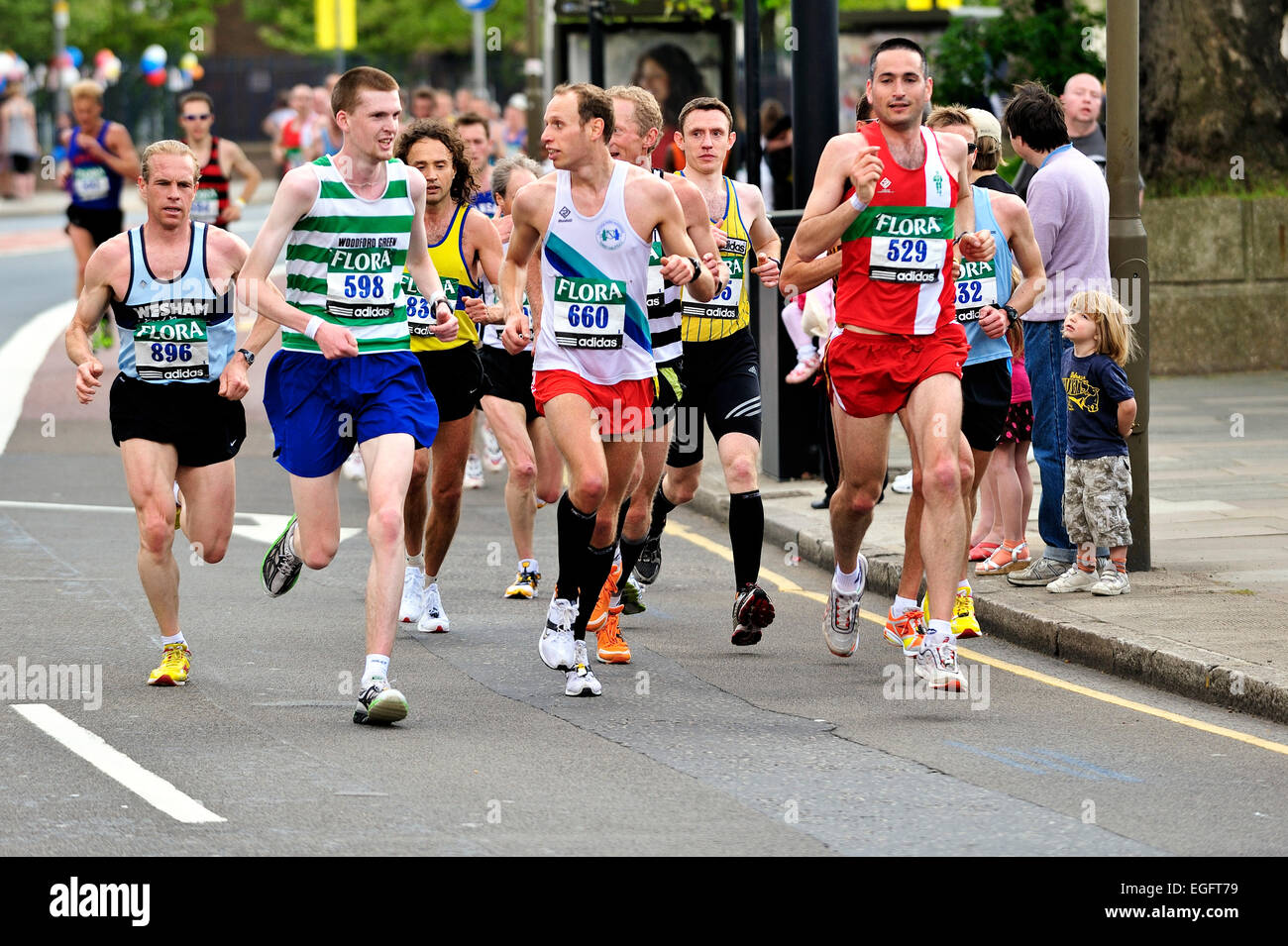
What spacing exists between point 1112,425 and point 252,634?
356cm

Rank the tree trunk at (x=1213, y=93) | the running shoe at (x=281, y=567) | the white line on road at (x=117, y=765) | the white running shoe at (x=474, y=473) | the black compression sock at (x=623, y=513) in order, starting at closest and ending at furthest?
the white line on road at (x=117, y=765) < the running shoe at (x=281, y=567) < the black compression sock at (x=623, y=513) < the white running shoe at (x=474, y=473) < the tree trunk at (x=1213, y=93)

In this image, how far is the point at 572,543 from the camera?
24.6 ft

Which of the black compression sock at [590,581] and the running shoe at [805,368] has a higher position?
the running shoe at [805,368]

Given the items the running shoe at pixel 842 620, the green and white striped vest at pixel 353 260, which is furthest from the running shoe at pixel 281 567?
the running shoe at pixel 842 620

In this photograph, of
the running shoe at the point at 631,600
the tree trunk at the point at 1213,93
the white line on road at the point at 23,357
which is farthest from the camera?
the tree trunk at the point at 1213,93

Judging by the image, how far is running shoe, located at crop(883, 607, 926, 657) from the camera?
26.1ft

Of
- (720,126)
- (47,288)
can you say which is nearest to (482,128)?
(720,126)

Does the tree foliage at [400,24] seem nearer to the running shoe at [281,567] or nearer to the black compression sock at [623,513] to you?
the black compression sock at [623,513]

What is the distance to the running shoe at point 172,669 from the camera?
7.57 m

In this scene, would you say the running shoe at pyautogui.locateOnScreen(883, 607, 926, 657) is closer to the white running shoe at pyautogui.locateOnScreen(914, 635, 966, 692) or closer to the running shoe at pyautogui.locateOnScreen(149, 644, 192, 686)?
the white running shoe at pyautogui.locateOnScreen(914, 635, 966, 692)

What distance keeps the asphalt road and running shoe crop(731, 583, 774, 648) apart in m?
0.12

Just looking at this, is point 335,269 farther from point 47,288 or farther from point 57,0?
point 57,0

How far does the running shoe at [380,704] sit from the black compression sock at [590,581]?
879 millimetres

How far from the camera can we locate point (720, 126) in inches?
343
